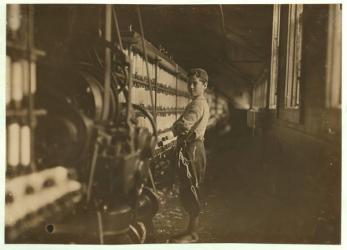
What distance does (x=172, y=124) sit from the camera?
1.39 meters

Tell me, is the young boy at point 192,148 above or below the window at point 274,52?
below

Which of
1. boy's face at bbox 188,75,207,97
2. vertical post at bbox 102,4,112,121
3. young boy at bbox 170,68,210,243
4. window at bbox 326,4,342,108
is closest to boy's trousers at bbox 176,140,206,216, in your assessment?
young boy at bbox 170,68,210,243

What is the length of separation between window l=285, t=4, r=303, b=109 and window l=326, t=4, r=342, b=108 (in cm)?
10

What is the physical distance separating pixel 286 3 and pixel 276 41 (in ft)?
0.43

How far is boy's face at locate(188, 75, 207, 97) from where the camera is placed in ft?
4.51

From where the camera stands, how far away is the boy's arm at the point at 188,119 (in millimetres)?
1381

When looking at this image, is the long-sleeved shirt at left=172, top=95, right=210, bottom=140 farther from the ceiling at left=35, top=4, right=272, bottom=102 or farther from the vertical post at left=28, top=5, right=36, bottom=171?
the vertical post at left=28, top=5, right=36, bottom=171

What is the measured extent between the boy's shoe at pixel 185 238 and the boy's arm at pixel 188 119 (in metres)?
0.34

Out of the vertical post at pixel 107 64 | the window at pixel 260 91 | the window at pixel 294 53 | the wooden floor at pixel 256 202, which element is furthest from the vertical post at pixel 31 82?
the window at pixel 294 53

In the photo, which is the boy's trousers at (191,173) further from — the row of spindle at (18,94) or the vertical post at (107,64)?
the row of spindle at (18,94)

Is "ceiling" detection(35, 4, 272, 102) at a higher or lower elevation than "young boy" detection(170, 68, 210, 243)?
higher

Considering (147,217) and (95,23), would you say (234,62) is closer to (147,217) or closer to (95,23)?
(95,23)

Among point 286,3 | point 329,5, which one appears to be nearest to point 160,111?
point 286,3

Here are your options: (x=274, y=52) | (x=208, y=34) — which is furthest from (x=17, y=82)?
(x=274, y=52)
